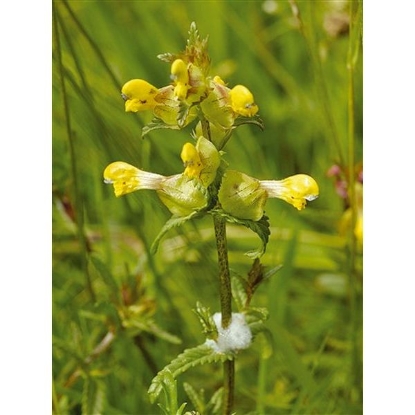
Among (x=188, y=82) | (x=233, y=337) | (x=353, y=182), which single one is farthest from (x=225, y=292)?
(x=353, y=182)

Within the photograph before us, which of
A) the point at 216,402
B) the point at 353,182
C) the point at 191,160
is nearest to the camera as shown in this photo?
the point at 191,160

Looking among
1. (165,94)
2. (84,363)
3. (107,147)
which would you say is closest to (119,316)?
Answer: (84,363)

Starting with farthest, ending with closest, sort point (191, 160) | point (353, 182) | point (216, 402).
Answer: point (353, 182) < point (216, 402) < point (191, 160)

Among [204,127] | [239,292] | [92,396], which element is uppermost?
[204,127]

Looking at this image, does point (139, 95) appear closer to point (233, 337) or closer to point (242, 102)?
point (242, 102)

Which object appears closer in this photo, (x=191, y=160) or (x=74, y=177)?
(x=191, y=160)

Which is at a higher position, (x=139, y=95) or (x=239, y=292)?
(x=139, y=95)
